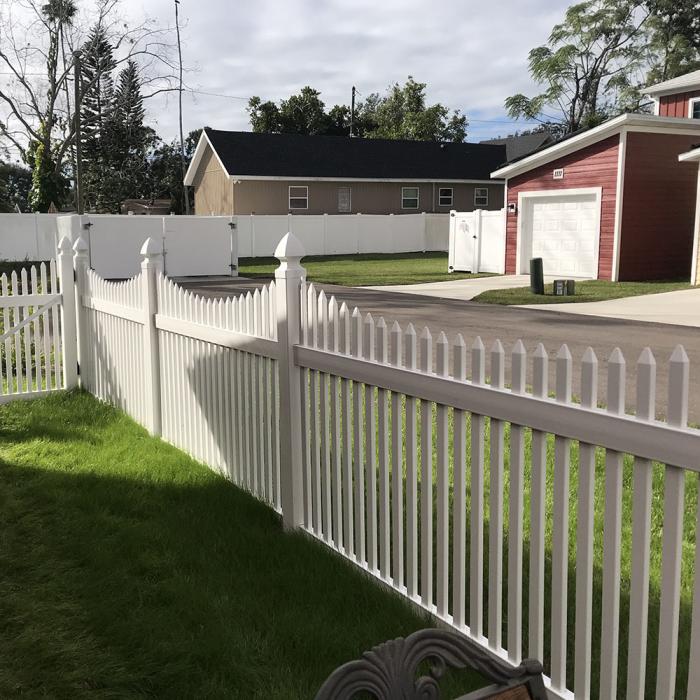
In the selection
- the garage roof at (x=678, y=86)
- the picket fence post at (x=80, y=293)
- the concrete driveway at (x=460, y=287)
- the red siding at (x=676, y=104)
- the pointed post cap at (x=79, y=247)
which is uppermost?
the garage roof at (x=678, y=86)

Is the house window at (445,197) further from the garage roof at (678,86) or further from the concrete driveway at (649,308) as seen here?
the concrete driveway at (649,308)

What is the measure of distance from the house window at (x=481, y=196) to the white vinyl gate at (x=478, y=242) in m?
18.6

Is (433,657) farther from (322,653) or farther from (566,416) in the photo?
(322,653)

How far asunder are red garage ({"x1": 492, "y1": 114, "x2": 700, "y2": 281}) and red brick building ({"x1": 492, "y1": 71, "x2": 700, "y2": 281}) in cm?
3

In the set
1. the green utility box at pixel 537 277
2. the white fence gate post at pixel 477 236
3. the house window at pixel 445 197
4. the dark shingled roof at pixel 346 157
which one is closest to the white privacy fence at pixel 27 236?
the dark shingled roof at pixel 346 157

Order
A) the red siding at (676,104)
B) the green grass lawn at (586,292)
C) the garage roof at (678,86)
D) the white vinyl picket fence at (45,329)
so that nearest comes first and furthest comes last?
the white vinyl picket fence at (45,329) → the green grass lawn at (586,292) → the garage roof at (678,86) → the red siding at (676,104)

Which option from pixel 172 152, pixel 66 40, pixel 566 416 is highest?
pixel 66 40

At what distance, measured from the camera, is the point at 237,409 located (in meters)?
5.52

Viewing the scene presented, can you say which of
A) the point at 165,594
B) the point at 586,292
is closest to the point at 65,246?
the point at 165,594

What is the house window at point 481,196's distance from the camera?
4528 cm

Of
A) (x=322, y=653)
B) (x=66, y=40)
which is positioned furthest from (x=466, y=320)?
(x=66, y=40)

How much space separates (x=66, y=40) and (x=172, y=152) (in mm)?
20409

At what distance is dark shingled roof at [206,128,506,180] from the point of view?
4028 centimetres

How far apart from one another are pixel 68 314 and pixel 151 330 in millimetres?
2405
